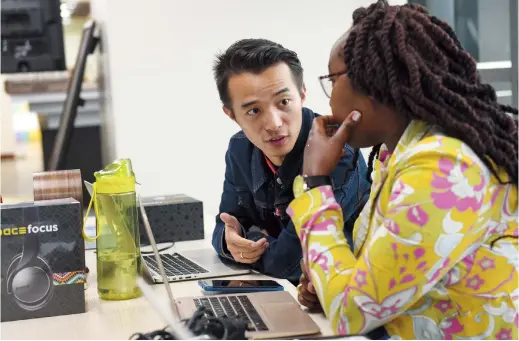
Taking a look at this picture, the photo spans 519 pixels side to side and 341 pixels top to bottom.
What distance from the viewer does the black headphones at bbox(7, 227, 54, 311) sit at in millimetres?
1289

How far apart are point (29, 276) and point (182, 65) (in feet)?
7.39

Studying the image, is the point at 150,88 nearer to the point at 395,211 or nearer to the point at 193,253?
the point at 193,253

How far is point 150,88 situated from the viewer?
11.3ft

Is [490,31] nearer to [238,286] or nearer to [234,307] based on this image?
[238,286]

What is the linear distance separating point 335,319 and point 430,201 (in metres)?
0.23

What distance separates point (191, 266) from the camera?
168 centimetres

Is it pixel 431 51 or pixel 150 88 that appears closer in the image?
pixel 431 51

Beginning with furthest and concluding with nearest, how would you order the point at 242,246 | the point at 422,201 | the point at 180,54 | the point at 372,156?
the point at 180,54 < the point at 242,246 < the point at 372,156 < the point at 422,201

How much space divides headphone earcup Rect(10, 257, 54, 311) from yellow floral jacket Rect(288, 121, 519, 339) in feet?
1.64

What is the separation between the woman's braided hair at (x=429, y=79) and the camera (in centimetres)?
102

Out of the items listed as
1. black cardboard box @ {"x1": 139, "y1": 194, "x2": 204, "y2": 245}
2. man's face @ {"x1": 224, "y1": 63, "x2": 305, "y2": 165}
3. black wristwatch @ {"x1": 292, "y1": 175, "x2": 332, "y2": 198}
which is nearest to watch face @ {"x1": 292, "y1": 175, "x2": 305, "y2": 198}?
black wristwatch @ {"x1": 292, "y1": 175, "x2": 332, "y2": 198}

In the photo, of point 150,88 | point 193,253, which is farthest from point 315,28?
point 193,253

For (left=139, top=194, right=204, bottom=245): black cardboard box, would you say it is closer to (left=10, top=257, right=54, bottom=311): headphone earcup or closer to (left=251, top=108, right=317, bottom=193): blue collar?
(left=251, top=108, right=317, bottom=193): blue collar

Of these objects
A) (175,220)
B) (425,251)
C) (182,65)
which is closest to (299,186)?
(425,251)
